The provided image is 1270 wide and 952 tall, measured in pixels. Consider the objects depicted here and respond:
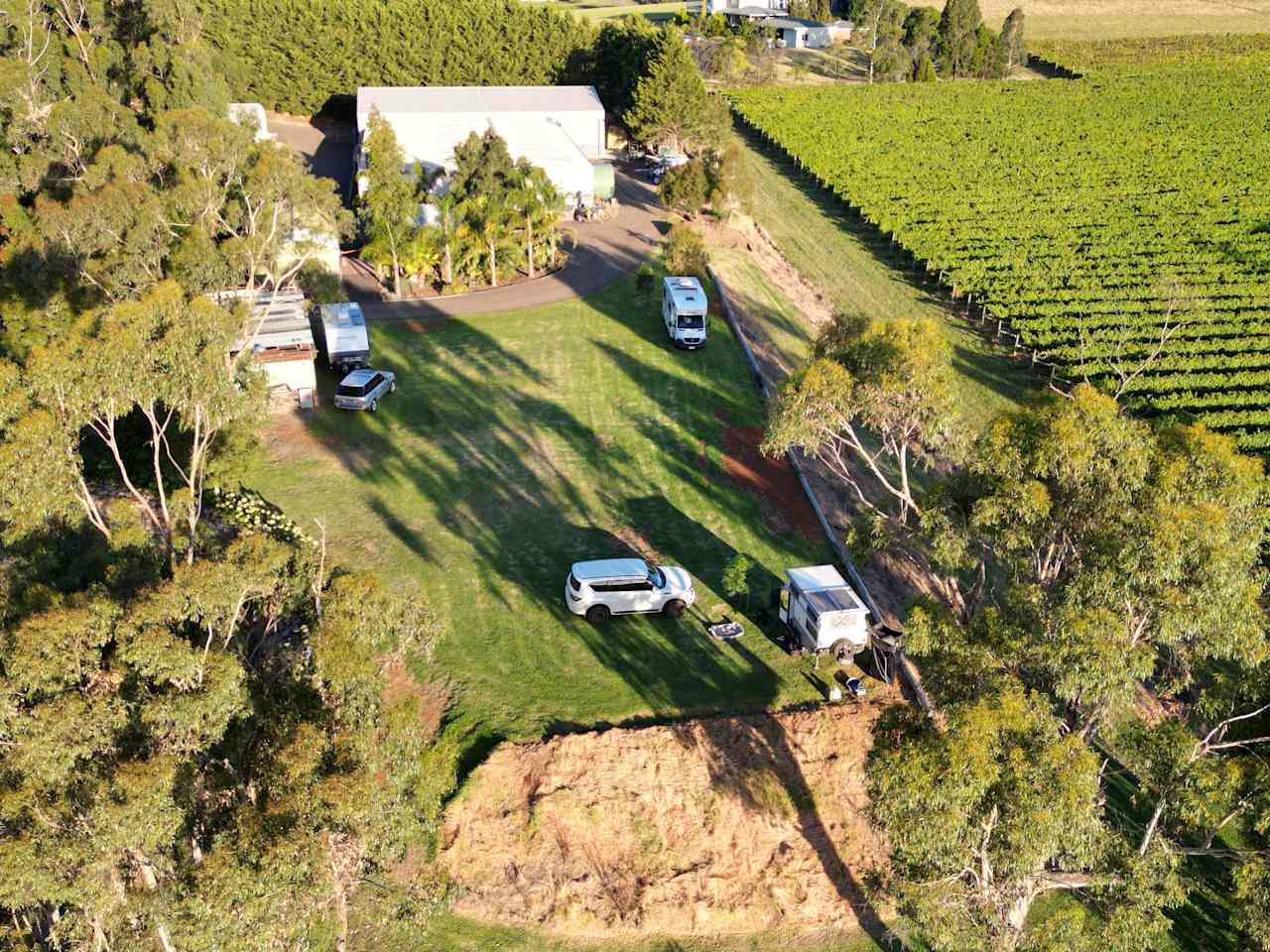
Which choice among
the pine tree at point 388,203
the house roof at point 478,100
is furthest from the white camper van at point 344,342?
the house roof at point 478,100

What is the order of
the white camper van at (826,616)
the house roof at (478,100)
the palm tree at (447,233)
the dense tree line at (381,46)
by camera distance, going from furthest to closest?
the dense tree line at (381,46) < the house roof at (478,100) < the palm tree at (447,233) < the white camper van at (826,616)

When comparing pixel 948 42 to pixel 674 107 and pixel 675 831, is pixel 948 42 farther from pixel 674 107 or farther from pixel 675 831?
pixel 675 831

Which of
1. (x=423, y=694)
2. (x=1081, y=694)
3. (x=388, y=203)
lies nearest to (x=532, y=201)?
(x=388, y=203)

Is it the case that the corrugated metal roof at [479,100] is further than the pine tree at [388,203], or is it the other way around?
the corrugated metal roof at [479,100]

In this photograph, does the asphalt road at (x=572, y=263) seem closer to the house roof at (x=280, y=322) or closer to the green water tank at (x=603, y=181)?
the green water tank at (x=603, y=181)

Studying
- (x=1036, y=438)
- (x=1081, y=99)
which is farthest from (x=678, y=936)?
(x=1081, y=99)

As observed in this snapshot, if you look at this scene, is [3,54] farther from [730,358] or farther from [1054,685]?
[1054,685]

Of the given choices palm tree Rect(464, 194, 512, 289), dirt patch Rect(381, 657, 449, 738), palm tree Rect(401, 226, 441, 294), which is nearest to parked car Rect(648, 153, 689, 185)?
palm tree Rect(464, 194, 512, 289)
